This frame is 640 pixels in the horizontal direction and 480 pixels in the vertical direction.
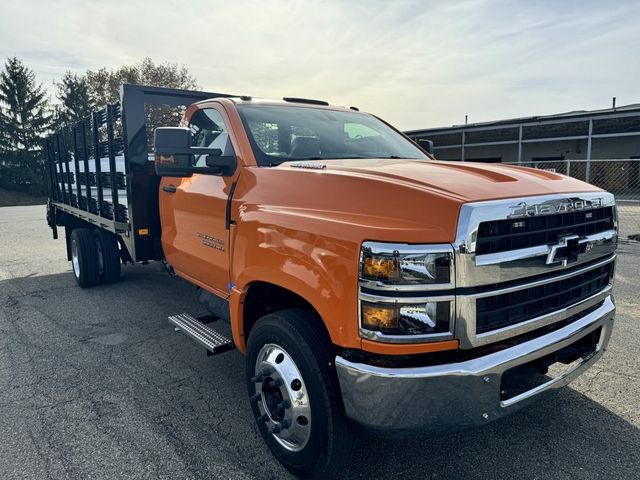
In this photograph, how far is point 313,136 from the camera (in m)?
3.51

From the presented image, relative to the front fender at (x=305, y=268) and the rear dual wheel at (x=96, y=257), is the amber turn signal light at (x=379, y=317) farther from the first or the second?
the rear dual wheel at (x=96, y=257)

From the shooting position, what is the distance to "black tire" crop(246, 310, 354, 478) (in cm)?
221

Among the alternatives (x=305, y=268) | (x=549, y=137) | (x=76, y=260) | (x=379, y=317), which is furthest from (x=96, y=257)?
(x=549, y=137)

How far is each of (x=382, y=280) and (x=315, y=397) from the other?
0.70 m

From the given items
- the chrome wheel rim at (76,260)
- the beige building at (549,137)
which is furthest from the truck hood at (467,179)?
the beige building at (549,137)

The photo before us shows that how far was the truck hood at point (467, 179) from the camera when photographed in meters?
2.15

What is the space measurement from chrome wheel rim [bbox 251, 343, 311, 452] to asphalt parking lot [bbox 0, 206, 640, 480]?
0.86ft

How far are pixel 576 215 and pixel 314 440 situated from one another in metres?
1.73

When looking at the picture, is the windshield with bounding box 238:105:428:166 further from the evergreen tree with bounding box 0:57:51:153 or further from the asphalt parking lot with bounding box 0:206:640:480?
the evergreen tree with bounding box 0:57:51:153

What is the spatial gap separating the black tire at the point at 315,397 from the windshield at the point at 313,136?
118 centimetres

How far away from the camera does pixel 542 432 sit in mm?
2881

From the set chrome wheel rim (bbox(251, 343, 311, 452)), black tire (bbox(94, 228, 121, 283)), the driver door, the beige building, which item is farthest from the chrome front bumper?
the beige building

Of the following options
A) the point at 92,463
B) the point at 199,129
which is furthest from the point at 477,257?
the point at 199,129

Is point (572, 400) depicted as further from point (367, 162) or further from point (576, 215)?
point (367, 162)
